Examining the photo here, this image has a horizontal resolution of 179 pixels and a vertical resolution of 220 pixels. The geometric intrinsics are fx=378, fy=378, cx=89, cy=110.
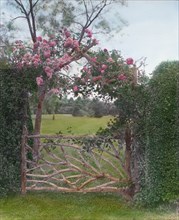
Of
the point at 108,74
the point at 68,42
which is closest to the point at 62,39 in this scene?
the point at 68,42

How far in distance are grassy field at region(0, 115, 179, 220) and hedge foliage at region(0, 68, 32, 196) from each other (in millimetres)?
392

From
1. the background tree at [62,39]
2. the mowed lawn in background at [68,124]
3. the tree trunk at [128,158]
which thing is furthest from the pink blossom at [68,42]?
the mowed lawn in background at [68,124]

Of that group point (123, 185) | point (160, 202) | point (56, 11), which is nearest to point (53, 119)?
point (56, 11)

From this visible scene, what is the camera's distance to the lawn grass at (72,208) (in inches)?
245

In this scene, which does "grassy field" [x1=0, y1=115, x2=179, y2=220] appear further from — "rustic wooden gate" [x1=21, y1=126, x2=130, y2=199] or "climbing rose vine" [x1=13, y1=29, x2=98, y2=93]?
"climbing rose vine" [x1=13, y1=29, x2=98, y2=93]

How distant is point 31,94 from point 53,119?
4661 mm

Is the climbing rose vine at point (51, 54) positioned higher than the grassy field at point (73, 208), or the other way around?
the climbing rose vine at point (51, 54)

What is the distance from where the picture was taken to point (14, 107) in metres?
7.29

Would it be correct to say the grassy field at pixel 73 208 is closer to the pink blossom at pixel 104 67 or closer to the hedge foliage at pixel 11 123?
the hedge foliage at pixel 11 123

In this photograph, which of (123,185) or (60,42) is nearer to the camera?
(123,185)

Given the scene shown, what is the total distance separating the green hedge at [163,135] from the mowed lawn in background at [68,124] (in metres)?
2.83

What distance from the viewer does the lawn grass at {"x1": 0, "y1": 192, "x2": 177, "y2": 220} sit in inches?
245

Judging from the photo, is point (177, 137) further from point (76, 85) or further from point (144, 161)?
point (76, 85)

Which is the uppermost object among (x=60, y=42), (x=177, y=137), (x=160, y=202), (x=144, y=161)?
(x=60, y=42)
